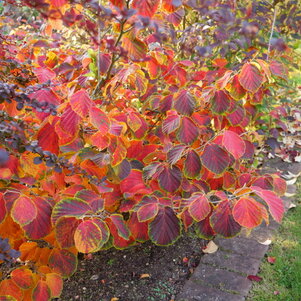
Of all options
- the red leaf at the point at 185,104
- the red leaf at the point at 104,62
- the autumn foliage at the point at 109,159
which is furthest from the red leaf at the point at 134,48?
the red leaf at the point at 185,104

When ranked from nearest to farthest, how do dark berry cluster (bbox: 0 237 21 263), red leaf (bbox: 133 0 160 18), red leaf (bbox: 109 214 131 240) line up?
dark berry cluster (bbox: 0 237 21 263) → red leaf (bbox: 133 0 160 18) → red leaf (bbox: 109 214 131 240)


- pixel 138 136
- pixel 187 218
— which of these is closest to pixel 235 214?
pixel 187 218

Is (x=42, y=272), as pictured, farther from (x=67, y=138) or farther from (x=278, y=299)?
(x=278, y=299)

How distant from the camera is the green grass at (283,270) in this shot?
6.84 feet

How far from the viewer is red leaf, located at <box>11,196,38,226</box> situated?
1382 millimetres

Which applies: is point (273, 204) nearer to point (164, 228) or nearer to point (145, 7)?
point (164, 228)

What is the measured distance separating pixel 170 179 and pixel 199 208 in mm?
213

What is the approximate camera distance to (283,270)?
2.27 m

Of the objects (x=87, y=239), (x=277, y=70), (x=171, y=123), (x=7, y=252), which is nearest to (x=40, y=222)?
(x=87, y=239)

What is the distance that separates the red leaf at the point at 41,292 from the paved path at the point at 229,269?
0.70 metres

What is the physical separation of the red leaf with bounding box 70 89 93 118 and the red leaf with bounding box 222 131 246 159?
1.94ft

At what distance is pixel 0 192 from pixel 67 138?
1.08 feet

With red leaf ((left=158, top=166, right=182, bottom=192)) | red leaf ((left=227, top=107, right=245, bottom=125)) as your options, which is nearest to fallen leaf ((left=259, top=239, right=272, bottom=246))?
red leaf ((left=227, top=107, right=245, bottom=125))

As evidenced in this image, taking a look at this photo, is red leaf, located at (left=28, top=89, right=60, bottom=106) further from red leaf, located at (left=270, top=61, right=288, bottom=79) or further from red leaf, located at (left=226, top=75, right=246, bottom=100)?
red leaf, located at (left=270, top=61, right=288, bottom=79)
